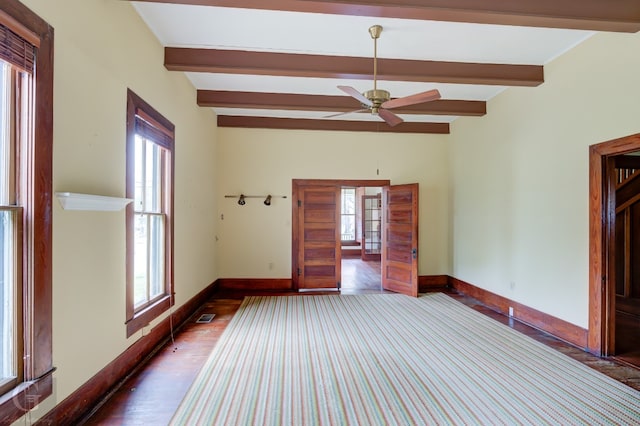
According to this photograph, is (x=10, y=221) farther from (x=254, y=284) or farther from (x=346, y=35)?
(x=254, y=284)

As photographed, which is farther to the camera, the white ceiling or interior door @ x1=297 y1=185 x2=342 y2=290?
interior door @ x1=297 y1=185 x2=342 y2=290

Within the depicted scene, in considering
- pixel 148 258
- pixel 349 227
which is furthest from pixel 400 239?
pixel 349 227

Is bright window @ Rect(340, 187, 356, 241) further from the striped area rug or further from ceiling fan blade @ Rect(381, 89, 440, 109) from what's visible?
ceiling fan blade @ Rect(381, 89, 440, 109)

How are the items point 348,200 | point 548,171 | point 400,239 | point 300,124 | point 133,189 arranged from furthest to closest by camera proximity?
point 348,200, point 300,124, point 400,239, point 548,171, point 133,189

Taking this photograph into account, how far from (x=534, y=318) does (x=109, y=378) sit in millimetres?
4759

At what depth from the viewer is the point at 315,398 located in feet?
8.09

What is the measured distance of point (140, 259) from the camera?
10.5 ft

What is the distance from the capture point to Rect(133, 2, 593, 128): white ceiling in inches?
117

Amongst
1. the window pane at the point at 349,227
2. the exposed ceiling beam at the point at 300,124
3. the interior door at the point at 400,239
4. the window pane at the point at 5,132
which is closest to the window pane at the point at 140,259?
the window pane at the point at 5,132

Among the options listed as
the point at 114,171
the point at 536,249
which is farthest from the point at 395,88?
the point at 114,171

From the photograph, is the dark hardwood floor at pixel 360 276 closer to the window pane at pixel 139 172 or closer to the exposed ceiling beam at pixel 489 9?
the window pane at pixel 139 172

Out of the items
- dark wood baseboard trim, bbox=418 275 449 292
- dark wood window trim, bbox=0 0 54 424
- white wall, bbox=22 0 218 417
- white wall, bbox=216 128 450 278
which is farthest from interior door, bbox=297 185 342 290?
dark wood window trim, bbox=0 0 54 424

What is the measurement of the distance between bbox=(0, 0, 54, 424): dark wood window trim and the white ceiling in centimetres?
142

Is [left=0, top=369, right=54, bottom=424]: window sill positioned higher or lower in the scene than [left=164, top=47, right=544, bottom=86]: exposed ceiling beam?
lower
